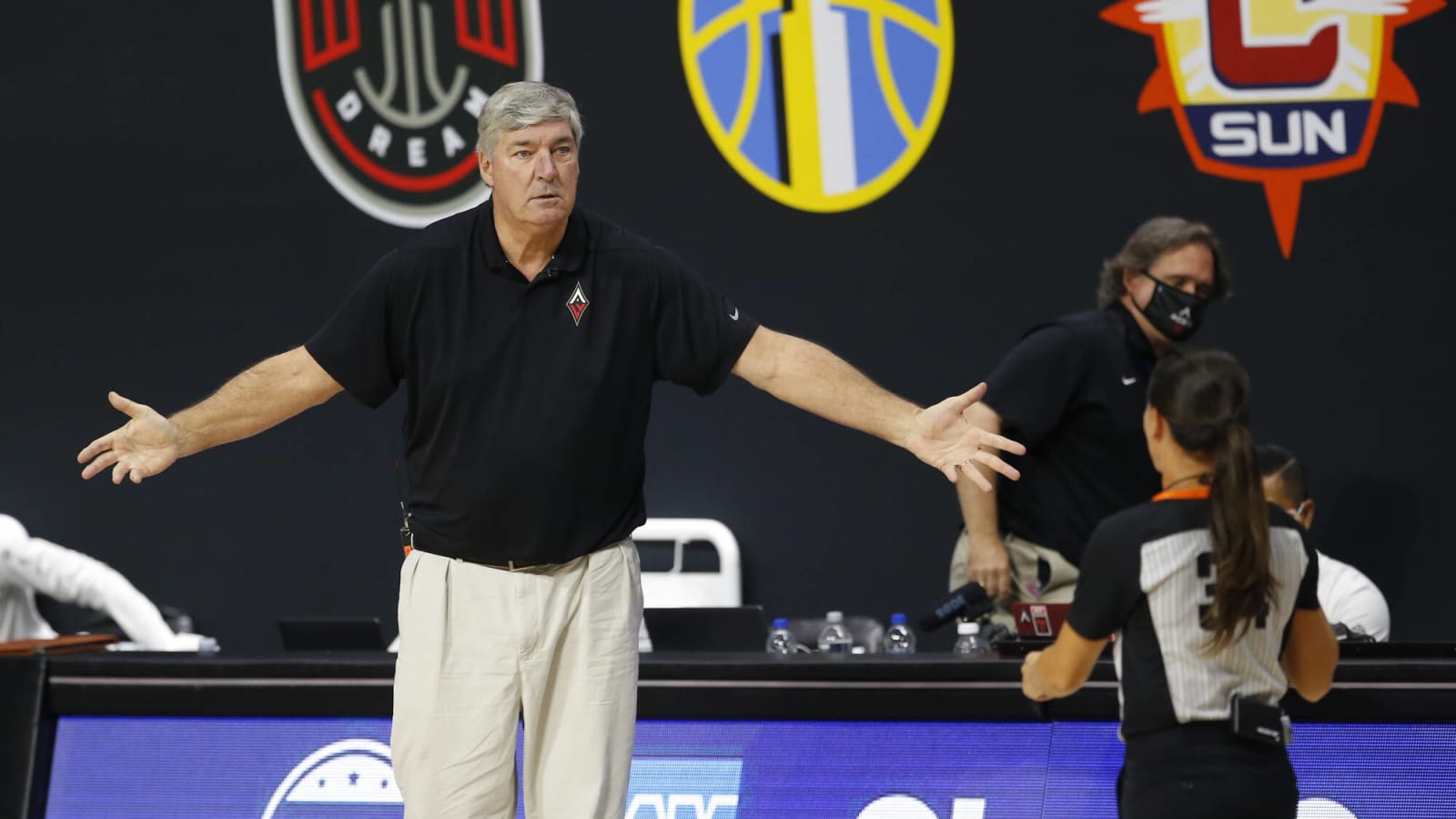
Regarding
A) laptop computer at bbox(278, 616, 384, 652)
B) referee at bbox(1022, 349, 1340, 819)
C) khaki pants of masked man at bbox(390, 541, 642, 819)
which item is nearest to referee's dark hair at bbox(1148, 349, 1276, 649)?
referee at bbox(1022, 349, 1340, 819)

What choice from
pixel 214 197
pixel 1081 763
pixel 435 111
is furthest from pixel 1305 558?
pixel 214 197

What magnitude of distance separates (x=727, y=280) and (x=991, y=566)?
1.86m

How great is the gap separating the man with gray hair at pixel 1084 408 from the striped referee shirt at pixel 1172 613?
1.42 meters

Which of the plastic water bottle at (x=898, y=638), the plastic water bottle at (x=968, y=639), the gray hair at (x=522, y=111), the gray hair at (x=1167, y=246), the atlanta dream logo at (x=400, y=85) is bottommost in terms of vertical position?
the plastic water bottle at (x=898, y=638)

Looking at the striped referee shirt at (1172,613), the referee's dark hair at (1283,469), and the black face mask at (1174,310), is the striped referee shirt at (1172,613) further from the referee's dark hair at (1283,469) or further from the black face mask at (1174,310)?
the referee's dark hair at (1283,469)

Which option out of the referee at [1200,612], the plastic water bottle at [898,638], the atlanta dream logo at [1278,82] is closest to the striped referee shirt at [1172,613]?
the referee at [1200,612]

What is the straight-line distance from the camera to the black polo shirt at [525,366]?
2.72 meters

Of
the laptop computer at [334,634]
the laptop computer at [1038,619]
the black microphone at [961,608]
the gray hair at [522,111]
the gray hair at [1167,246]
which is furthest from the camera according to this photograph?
the gray hair at [1167,246]

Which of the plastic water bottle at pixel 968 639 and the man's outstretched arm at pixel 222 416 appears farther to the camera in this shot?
the plastic water bottle at pixel 968 639

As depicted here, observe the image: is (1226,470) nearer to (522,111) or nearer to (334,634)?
(522,111)

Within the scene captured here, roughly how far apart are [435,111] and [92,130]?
1319mm

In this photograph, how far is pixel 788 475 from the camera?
574cm

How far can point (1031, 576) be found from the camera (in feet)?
14.1

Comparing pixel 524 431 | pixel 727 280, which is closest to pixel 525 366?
pixel 524 431
